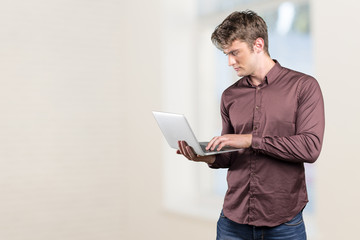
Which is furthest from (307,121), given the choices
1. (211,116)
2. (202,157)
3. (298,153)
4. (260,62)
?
(211,116)

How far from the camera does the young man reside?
6.46ft

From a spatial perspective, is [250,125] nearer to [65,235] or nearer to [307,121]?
[307,121]

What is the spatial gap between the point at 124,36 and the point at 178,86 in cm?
76

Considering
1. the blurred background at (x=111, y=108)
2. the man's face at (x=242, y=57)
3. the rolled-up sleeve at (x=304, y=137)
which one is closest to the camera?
the rolled-up sleeve at (x=304, y=137)

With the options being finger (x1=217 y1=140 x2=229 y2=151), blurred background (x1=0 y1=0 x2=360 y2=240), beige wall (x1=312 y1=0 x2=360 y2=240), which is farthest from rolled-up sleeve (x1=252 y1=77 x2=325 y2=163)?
blurred background (x1=0 y1=0 x2=360 y2=240)

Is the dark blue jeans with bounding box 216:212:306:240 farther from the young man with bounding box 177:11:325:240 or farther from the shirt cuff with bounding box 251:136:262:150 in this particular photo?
the shirt cuff with bounding box 251:136:262:150

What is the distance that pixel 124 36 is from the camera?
4781 mm

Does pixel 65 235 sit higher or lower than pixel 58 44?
lower

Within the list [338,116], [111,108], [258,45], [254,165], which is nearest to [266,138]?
[254,165]

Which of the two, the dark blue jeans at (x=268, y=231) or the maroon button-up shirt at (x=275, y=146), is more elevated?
the maroon button-up shirt at (x=275, y=146)

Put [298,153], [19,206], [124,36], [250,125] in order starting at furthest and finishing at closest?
1. [124,36]
2. [19,206]
3. [250,125]
4. [298,153]

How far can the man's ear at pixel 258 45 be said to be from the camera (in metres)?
2.06

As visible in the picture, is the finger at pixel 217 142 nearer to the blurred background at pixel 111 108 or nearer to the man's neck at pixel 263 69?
the man's neck at pixel 263 69

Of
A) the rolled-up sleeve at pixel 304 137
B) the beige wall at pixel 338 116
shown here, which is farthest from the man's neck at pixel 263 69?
the beige wall at pixel 338 116
